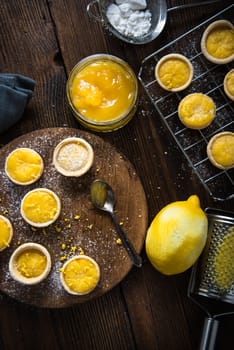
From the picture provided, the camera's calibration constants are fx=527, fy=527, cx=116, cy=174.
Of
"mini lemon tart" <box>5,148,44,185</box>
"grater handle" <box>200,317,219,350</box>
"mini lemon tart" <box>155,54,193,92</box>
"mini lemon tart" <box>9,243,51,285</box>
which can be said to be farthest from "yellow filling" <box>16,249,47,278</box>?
"mini lemon tart" <box>155,54,193,92</box>

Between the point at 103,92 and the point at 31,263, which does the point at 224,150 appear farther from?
the point at 31,263

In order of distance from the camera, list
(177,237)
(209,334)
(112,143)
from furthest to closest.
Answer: (112,143)
(209,334)
(177,237)

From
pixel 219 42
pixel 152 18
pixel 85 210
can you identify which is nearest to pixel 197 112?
pixel 219 42

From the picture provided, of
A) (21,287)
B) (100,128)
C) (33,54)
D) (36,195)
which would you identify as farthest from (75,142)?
(21,287)

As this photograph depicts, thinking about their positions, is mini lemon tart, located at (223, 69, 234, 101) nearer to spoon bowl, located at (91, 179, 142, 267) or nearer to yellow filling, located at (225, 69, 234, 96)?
yellow filling, located at (225, 69, 234, 96)

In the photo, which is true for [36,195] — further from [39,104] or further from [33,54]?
[33,54]
